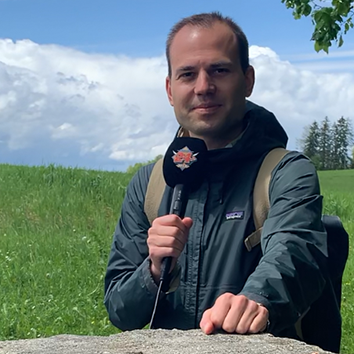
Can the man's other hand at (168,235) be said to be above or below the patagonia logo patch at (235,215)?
below

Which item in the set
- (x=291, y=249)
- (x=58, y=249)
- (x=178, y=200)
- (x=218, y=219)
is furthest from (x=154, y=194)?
(x=58, y=249)

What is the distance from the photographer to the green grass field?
6.27 metres

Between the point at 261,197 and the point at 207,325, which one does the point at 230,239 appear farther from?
the point at 207,325

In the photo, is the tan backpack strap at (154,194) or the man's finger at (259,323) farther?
the tan backpack strap at (154,194)

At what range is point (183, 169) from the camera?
8.22ft

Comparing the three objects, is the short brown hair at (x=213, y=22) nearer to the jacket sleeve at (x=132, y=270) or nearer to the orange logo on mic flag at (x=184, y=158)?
the orange logo on mic flag at (x=184, y=158)

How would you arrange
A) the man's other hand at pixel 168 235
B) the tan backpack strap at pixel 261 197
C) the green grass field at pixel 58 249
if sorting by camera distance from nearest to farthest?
the man's other hand at pixel 168 235 → the tan backpack strap at pixel 261 197 → the green grass field at pixel 58 249

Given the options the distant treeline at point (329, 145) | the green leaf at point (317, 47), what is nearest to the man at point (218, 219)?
Answer: the green leaf at point (317, 47)

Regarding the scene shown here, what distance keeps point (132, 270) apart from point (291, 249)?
0.75 meters

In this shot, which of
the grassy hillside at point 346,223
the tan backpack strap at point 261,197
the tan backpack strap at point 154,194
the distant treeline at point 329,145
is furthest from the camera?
the distant treeline at point 329,145

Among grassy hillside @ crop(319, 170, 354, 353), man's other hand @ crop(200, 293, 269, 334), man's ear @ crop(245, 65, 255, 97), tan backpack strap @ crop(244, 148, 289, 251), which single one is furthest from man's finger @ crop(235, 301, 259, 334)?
grassy hillside @ crop(319, 170, 354, 353)

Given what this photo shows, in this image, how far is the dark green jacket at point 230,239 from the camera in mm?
2246

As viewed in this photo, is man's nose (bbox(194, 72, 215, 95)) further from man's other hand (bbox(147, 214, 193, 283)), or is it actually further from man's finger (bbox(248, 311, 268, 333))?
man's finger (bbox(248, 311, 268, 333))

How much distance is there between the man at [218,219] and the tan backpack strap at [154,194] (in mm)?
41
